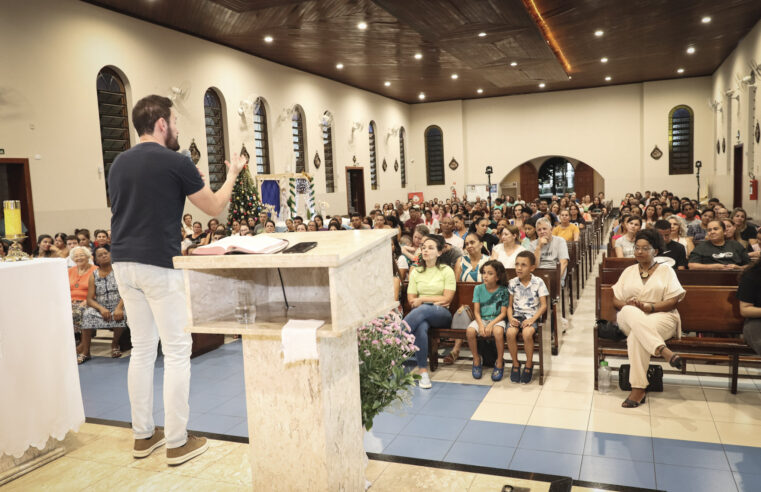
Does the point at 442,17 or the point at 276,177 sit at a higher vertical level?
the point at 442,17

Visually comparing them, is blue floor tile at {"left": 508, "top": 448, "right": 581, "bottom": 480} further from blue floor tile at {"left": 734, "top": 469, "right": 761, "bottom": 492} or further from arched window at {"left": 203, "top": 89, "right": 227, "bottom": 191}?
arched window at {"left": 203, "top": 89, "right": 227, "bottom": 191}

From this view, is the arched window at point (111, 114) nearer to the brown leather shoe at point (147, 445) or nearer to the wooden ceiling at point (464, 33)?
the wooden ceiling at point (464, 33)

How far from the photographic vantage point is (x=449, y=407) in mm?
4379

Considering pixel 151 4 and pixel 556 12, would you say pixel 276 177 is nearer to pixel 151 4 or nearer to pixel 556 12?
pixel 151 4

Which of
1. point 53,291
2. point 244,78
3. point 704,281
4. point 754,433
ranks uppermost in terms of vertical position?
point 244,78

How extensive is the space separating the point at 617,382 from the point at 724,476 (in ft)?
5.32

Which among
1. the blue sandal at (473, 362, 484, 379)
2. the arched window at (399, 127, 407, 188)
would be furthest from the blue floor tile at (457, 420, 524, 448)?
the arched window at (399, 127, 407, 188)

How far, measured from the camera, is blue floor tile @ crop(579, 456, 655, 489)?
123 inches

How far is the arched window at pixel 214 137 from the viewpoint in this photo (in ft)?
43.2

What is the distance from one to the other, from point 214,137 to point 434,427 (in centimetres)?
1081

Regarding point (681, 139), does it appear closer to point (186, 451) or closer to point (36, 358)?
point (186, 451)

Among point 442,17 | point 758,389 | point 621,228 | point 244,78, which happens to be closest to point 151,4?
point 244,78

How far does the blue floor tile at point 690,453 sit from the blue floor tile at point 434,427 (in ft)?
→ 3.94

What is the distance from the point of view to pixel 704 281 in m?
5.51
